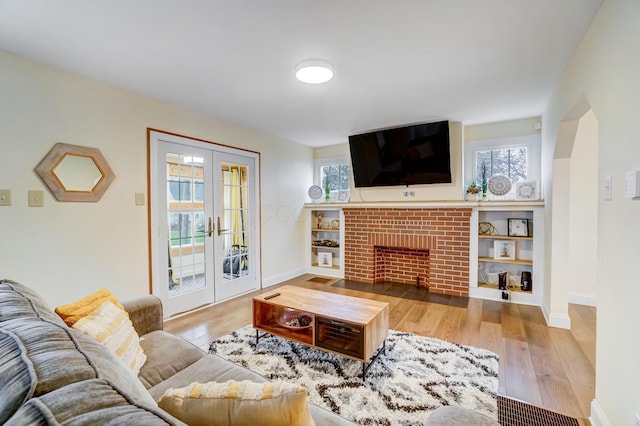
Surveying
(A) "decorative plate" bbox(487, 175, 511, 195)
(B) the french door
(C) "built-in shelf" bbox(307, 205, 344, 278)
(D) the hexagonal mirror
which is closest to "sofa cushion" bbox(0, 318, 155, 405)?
(D) the hexagonal mirror

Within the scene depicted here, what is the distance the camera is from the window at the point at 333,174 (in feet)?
17.1

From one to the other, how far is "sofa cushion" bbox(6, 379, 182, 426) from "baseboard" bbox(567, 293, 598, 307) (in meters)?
4.52

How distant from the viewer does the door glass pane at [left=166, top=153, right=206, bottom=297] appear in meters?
3.17

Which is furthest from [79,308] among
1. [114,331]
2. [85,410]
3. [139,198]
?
[139,198]

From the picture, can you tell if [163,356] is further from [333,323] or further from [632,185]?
[632,185]

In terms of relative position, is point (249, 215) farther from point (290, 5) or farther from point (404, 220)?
point (290, 5)

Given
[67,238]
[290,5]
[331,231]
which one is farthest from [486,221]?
[67,238]

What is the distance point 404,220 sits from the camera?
14.1 ft

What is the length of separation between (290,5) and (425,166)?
2.88 m

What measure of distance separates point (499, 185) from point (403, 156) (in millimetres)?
1250

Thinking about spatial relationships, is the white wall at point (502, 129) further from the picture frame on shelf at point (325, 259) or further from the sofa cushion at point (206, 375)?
the sofa cushion at point (206, 375)

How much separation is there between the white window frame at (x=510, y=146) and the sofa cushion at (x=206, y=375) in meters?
3.85

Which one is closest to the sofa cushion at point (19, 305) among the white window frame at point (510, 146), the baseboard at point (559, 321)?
the baseboard at point (559, 321)

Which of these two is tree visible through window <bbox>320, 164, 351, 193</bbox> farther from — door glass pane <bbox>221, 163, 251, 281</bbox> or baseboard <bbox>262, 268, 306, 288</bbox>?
door glass pane <bbox>221, 163, 251, 281</bbox>
